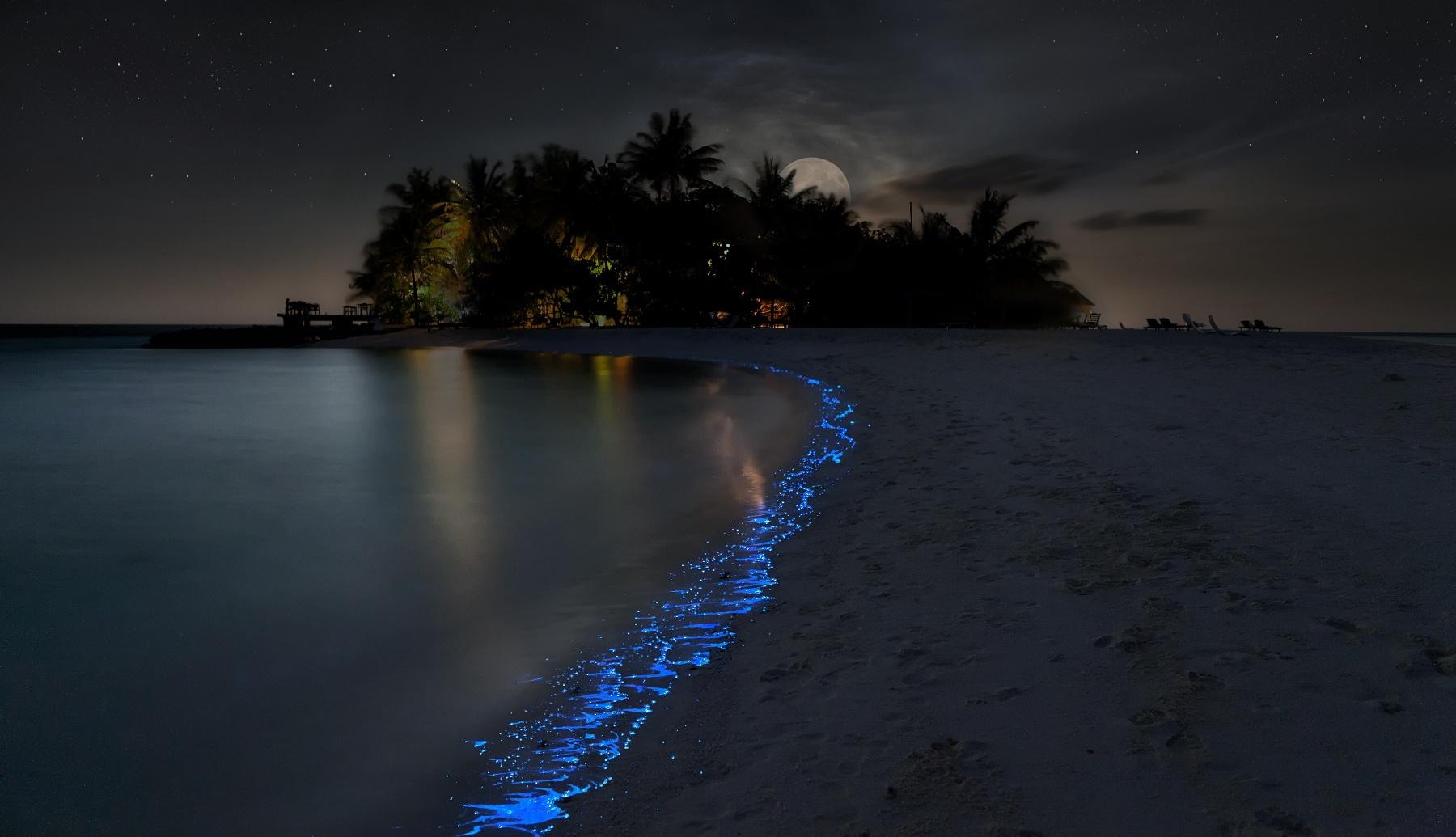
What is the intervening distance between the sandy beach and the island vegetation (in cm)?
3139

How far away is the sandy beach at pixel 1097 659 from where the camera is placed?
227 centimetres

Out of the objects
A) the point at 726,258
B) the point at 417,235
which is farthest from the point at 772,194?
the point at 417,235

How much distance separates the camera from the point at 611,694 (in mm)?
3246

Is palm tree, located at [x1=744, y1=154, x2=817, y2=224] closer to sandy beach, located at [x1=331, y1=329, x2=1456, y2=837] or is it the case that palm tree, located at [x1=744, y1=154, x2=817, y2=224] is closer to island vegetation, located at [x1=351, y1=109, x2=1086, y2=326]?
island vegetation, located at [x1=351, y1=109, x2=1086, y2=326]

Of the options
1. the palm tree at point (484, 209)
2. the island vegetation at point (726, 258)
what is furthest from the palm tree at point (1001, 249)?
the palm tree at point (484, 209)

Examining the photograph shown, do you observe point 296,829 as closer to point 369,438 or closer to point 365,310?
point 369,438

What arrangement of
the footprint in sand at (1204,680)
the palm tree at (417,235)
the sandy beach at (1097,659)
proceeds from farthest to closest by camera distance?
1. the palm tree at (417,235)
2. the footprint in sand at (1204,680)
3. the sandy beach at (1097,659)

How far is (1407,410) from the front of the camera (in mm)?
7832

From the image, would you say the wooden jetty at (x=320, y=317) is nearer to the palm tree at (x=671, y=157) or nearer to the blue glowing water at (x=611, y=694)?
the palm tree at (x=671, y=157)

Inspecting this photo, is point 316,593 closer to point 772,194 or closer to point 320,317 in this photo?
point 772,194

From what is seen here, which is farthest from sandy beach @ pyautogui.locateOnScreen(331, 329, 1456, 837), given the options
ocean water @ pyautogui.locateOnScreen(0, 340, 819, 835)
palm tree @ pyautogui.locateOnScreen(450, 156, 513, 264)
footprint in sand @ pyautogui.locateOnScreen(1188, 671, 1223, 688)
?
palm tree @ pyautogui.locateOnScreen(450, 156, 513, 264)

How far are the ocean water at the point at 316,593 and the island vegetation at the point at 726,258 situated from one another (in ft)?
81.5

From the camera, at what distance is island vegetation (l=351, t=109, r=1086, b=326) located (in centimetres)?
3750

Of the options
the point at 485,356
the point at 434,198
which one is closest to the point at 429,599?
the point at 485,356
